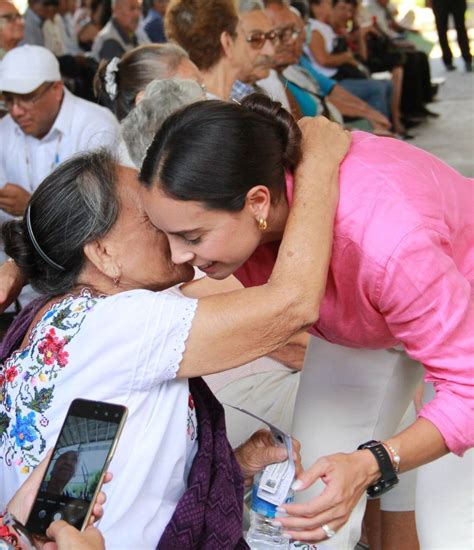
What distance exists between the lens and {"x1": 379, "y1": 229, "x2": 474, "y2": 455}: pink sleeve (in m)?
1.77

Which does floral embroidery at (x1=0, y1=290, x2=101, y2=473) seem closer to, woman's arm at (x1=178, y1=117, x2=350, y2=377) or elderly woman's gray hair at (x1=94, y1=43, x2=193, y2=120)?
woman's arm at (x1=178, y1=117, x2=350, y2=377)

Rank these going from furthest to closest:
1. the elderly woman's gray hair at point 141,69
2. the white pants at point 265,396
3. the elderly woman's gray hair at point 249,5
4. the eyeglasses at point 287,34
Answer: the eyeglasses at point 287,34
the elderly woman's gray hair at point 249,5
the elderly woman's gray hair at point 141,69
the white pants at point 265,396

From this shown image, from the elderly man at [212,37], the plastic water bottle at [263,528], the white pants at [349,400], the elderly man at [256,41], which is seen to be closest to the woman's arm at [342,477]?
the plastic water bottle at [263,528]

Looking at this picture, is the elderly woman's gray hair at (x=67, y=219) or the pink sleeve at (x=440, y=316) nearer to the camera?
the pink sleeve at (x=440, y=316)

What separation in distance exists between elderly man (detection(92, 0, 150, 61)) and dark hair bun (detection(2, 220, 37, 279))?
574 cm

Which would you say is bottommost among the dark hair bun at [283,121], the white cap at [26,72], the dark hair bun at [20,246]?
the white cap at [26,72]

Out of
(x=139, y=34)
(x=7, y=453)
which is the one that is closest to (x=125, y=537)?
(x=7, y=453)

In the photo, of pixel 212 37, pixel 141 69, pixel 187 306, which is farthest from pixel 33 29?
pixel 187 306

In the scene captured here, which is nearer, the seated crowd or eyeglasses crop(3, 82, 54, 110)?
the seated crowd

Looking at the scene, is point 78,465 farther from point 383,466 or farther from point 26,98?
point 26,98

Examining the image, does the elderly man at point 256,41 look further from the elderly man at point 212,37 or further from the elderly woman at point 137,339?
the elderly woman at point 137,339

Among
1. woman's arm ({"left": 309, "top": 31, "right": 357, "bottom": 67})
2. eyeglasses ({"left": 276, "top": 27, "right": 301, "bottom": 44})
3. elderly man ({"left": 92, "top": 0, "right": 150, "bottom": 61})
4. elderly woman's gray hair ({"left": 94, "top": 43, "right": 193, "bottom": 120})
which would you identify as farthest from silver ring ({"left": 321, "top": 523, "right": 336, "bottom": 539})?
woman's arm ({"left": 309, "top": 31, "right": 357, "bottom": 67})

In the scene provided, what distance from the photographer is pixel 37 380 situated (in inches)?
70.7

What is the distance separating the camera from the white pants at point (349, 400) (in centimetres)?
235
